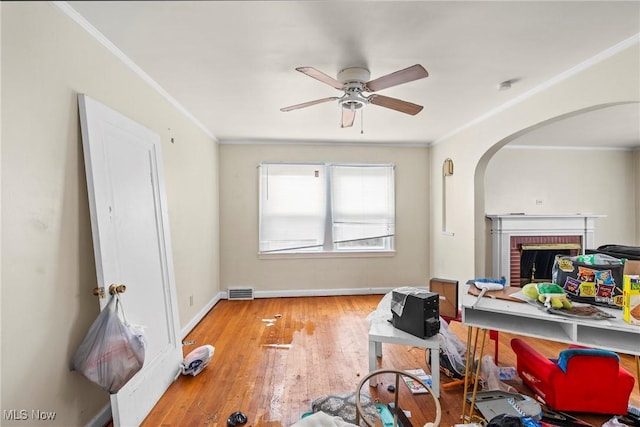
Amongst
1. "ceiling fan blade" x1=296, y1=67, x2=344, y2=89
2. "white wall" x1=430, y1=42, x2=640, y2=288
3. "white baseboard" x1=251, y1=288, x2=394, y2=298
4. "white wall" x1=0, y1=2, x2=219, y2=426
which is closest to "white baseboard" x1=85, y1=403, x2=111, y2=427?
"white wall" x1=0, y1=2, x2=219, y2=426

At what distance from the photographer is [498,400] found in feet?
6.37

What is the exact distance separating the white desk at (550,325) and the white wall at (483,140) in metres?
1.43

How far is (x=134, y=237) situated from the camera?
1.98 m

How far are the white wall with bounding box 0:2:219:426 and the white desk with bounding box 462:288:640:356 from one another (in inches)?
88.3

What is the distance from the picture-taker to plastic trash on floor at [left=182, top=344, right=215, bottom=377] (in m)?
2.33

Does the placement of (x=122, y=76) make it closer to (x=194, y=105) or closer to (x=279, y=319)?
(x=194, y=105)

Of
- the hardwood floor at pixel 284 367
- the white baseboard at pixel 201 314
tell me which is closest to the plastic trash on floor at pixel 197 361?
the hardwood floor at pixel 284 367

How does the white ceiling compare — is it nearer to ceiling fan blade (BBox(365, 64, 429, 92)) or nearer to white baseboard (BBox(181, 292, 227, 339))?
ceiling fan blade (BBox(365, 64, 429, 92))

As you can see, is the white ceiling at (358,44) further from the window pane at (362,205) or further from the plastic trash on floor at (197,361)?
the plastic trash on floor at (197,361)

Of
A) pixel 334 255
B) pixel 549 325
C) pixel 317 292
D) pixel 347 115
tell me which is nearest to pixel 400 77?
pixel 347 115

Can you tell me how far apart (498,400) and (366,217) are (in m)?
2.86

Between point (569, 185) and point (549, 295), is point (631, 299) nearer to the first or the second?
point (549, 295)

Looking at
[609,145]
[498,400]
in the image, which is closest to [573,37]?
[498,400]

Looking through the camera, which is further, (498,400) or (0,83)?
(498,400)
